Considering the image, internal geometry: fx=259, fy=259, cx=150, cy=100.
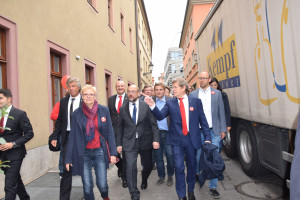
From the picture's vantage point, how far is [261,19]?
11.6 feet

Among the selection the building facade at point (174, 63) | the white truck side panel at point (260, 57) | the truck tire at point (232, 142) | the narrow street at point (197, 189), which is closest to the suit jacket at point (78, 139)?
the narrow street at point (197, 189)

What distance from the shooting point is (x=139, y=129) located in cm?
409

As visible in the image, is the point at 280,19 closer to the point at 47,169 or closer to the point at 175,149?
the point at 175,149

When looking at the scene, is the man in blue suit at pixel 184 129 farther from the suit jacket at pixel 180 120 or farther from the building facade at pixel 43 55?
the building facade at pixel 43 55

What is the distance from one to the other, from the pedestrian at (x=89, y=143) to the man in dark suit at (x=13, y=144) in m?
0.67

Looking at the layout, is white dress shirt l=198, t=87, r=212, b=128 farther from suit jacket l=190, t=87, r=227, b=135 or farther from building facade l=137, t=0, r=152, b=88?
building facade l=137, t=0, r=152, b=88

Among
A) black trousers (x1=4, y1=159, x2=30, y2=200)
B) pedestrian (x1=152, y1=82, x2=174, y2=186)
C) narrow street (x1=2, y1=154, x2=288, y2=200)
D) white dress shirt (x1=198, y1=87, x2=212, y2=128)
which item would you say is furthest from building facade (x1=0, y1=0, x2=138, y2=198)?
white dress shirt (x1=198, y1=87, x2=212, y2=128)

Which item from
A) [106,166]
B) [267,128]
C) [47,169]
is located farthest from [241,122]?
[47,169]

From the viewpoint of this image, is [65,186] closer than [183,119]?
Yes

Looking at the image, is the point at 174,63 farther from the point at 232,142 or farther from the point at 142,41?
the point at 232,142

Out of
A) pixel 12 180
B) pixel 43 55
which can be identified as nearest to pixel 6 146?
pixel 12 180

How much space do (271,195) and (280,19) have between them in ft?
8.36

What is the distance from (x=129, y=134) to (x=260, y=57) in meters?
2.25

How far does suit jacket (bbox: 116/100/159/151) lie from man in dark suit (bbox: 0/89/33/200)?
1.32m
